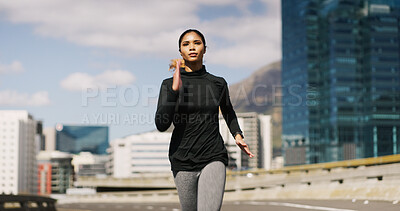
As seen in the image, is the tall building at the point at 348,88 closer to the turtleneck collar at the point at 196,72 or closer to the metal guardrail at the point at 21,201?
the metal guardrail at the point at 21,201

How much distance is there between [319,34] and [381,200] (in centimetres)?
18259

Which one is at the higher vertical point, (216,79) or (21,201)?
(216,79)

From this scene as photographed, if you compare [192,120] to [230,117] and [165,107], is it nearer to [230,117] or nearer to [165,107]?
[165,107]

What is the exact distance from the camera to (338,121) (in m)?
171

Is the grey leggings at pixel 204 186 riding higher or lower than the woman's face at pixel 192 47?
lower

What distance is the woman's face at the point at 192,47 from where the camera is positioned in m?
4.91

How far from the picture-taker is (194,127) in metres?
4.85

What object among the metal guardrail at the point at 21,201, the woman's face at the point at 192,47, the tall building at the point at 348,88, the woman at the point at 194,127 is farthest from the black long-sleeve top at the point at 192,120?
the tall building at the point at 348,88

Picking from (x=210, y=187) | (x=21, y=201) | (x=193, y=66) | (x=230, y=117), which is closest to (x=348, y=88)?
(x=21, y=201)

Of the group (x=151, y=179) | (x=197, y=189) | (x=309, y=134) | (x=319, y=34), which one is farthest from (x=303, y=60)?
(x=197, y=189)

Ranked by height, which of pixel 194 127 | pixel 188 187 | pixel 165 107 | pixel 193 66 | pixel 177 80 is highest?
pixel 193 66

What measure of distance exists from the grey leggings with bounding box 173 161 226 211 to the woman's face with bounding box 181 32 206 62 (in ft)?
2.68

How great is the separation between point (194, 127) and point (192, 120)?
2.1 inches

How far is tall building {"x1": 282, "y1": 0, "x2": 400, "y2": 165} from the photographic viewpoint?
16900 cm
